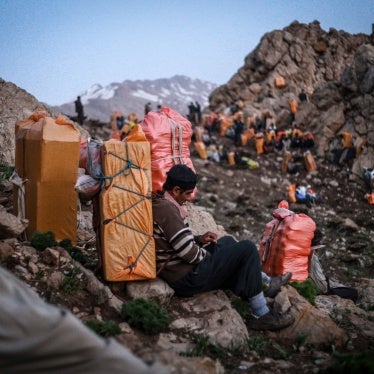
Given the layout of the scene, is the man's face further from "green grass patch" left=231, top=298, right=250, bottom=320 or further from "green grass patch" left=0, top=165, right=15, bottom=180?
"green grass patch" left=0, top=165, right=15, bottom=180

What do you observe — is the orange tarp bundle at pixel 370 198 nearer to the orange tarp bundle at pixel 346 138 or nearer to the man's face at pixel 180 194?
the orange tarp bundle at pixel 346 138

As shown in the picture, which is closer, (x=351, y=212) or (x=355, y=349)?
(x=355, y=349)

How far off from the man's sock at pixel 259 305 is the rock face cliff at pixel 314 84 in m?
16.5

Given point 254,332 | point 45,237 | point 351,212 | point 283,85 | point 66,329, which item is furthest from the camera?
point 283,85

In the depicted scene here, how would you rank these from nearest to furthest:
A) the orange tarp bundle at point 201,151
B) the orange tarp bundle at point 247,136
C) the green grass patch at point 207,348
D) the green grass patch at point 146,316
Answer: the green grass patch at point 207,348
the green grass patch at point 146,316
the orange tarp bundle at point 201,151
the orange tarp bundle at point 247,136

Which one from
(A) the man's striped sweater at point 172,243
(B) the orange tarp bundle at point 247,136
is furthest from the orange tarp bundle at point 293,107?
(A) the man's striped sweater at point 172,243

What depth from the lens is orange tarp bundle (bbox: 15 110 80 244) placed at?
4449mm

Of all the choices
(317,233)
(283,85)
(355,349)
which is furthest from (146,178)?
(283,85)

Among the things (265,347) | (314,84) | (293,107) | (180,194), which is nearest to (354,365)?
(265,347)

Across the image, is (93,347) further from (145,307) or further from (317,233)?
(317,233)

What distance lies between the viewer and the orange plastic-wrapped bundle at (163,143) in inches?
215

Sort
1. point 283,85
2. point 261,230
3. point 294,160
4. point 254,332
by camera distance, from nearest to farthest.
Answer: point 254,332
point 261,230
point 294,160
point 283,85

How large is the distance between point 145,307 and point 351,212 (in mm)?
12548

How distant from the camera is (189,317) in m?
3.73
